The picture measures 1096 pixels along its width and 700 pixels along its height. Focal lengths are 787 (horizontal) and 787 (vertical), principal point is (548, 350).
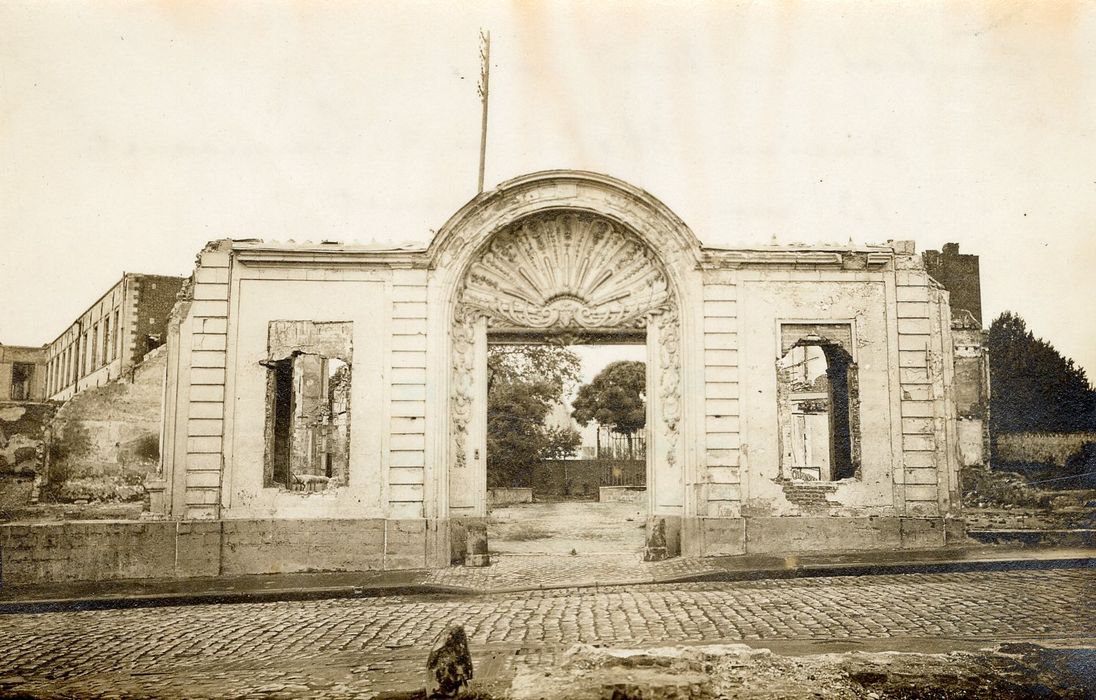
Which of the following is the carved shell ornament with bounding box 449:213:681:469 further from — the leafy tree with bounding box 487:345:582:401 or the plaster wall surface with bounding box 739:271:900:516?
the leafy tree with bounding box 487:345:582:401

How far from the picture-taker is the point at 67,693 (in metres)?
5.76

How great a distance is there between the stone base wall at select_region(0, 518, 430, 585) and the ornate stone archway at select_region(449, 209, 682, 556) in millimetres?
2110

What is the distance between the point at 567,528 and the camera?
19.2 meters

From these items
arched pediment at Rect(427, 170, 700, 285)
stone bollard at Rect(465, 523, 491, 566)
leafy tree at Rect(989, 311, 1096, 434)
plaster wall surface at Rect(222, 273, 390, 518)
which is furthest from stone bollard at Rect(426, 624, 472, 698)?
leafy tree at Rect(989, 311, 1096, 434)

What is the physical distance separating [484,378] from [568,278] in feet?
6.97

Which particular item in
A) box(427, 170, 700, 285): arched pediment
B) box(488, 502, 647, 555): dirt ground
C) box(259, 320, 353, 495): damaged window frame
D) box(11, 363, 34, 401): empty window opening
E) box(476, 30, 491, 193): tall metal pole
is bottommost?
box(488, 502, 647, 555): dirt ground

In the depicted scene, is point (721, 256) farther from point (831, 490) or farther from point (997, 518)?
point (997, 518)

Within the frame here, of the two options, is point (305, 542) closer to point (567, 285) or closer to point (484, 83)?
point (567, 285)

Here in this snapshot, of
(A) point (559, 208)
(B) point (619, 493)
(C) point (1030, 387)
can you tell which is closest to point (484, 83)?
(A) point (559, 208)

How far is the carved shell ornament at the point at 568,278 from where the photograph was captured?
12711mm

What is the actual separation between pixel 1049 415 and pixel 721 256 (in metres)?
9.13

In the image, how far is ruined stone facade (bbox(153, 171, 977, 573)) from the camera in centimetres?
1171

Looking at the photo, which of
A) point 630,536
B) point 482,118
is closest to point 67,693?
point 630,536

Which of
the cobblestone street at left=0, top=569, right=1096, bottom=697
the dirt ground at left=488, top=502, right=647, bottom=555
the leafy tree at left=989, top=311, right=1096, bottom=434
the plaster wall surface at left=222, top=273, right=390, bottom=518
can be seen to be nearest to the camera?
the cobblestone street at left=0, top=569, right=1096, bottom=697
